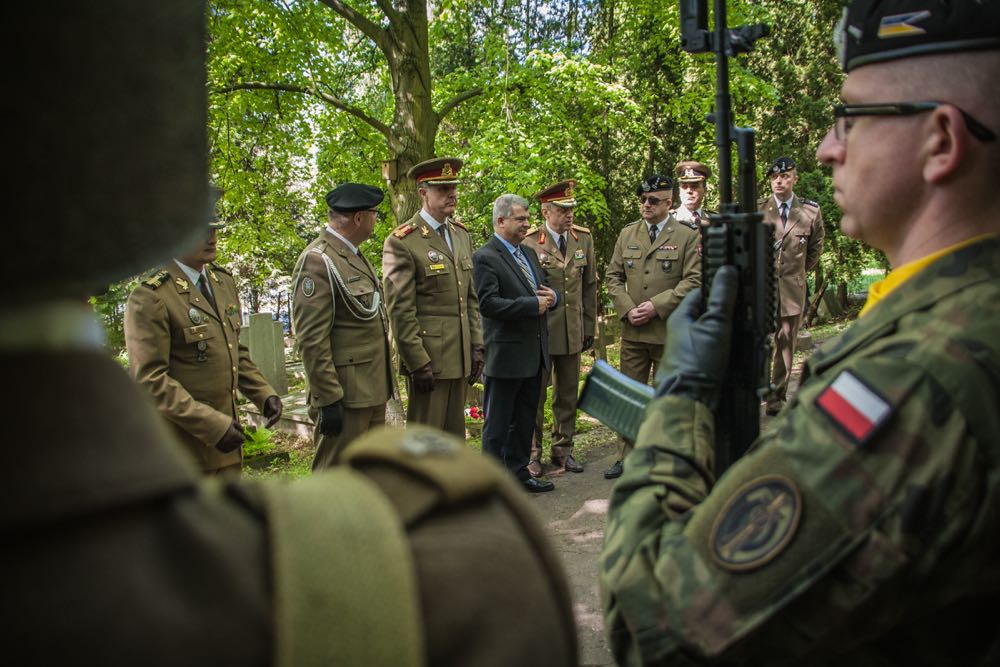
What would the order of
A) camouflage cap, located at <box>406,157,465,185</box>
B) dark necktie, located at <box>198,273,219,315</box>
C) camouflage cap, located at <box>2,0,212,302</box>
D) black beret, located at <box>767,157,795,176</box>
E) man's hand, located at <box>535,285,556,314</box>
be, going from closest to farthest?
1. camouflage cap, located at <box>2,0,212,302</box>
2. dark necktie, located at <box>198,273,219,315</box>
3. man's hand, located at <box>535,285,556,314</box>
4. camouflage cap, located at <box>406,157,465,185</box>
5. black beret, located at <box>767,157,795,176</box>

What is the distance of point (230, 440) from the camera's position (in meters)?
3.55

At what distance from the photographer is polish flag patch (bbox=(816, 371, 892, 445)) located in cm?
107

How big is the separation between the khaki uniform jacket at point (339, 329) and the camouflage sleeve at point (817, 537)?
10.9 feet

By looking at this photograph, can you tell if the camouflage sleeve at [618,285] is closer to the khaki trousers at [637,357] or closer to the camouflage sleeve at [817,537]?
the khaki trousers at [637,357]

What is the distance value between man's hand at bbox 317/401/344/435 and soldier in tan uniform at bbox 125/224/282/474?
557 mm

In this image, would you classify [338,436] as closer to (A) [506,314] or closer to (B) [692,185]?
(A) [506,314]

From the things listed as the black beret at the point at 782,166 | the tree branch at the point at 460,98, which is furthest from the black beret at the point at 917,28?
the tree branch at the point at 460,98

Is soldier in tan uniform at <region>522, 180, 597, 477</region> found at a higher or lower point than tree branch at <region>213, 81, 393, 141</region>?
lower

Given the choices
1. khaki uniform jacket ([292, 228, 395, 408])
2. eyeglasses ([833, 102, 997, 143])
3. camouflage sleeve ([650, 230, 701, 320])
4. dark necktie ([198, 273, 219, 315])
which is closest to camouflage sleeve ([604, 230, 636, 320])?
camouflage sleeve ([650, 230, 701, 320])

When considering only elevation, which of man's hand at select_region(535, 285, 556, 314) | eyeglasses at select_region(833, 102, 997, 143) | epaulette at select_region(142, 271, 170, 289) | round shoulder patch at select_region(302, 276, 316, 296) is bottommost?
man's hand at select_region(535, 285, 556, 314)

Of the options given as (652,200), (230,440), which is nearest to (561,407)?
(652,200)

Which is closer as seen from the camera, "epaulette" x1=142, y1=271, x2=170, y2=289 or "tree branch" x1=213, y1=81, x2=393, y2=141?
"epaulette" x1=142, y1=271, x2=170, y2=289

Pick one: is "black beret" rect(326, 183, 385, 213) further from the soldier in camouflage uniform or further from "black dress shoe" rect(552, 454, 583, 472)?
the soldier in camouflage uniform

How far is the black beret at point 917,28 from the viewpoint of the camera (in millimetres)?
1239
